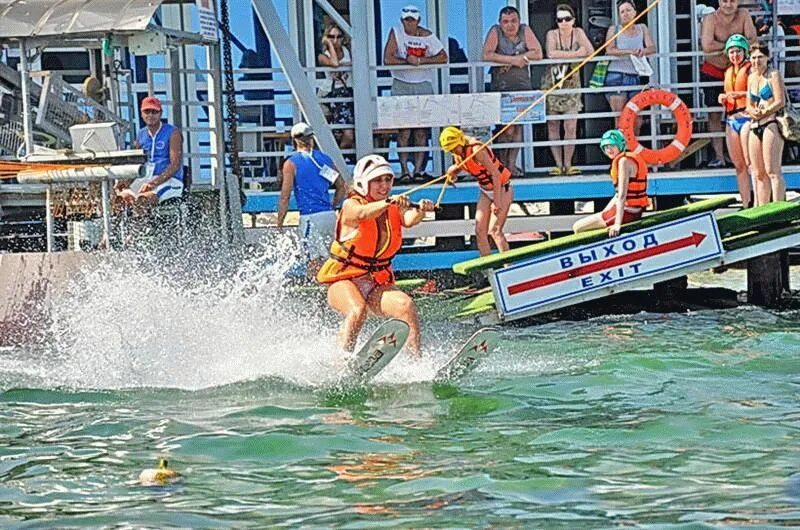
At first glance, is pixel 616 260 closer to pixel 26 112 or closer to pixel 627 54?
pixel 627 54

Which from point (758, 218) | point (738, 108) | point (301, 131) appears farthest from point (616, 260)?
point (301, 131)

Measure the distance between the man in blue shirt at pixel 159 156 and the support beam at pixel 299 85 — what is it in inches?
78.2

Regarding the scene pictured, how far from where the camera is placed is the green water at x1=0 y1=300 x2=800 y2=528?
6.70 metres

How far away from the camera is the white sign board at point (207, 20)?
14.2m

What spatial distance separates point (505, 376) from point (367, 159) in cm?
187

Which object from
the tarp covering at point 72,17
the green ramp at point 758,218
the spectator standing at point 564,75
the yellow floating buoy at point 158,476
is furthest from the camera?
the spectator standing at point 564,75

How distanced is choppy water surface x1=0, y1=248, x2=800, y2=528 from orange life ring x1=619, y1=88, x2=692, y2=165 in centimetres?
302

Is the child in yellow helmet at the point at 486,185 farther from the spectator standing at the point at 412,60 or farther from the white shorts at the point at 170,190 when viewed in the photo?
the white shorts at the point at 170,190

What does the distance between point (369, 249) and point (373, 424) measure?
6.12 feet

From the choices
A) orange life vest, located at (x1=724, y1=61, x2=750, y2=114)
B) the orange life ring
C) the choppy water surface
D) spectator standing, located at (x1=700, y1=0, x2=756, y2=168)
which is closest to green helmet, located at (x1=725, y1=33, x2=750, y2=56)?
orange life vest, located at (x1=724, y1=61, x2=750, y2=114)

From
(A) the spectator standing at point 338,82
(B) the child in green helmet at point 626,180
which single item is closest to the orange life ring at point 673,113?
(B) the child in green helmet at point 626,180

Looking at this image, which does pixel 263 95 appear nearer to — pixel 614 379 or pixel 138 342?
pixel 138 342

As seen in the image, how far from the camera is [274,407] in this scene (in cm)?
938

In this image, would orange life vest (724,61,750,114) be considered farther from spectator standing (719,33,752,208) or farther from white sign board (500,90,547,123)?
white sign board (500,90,547,123)
